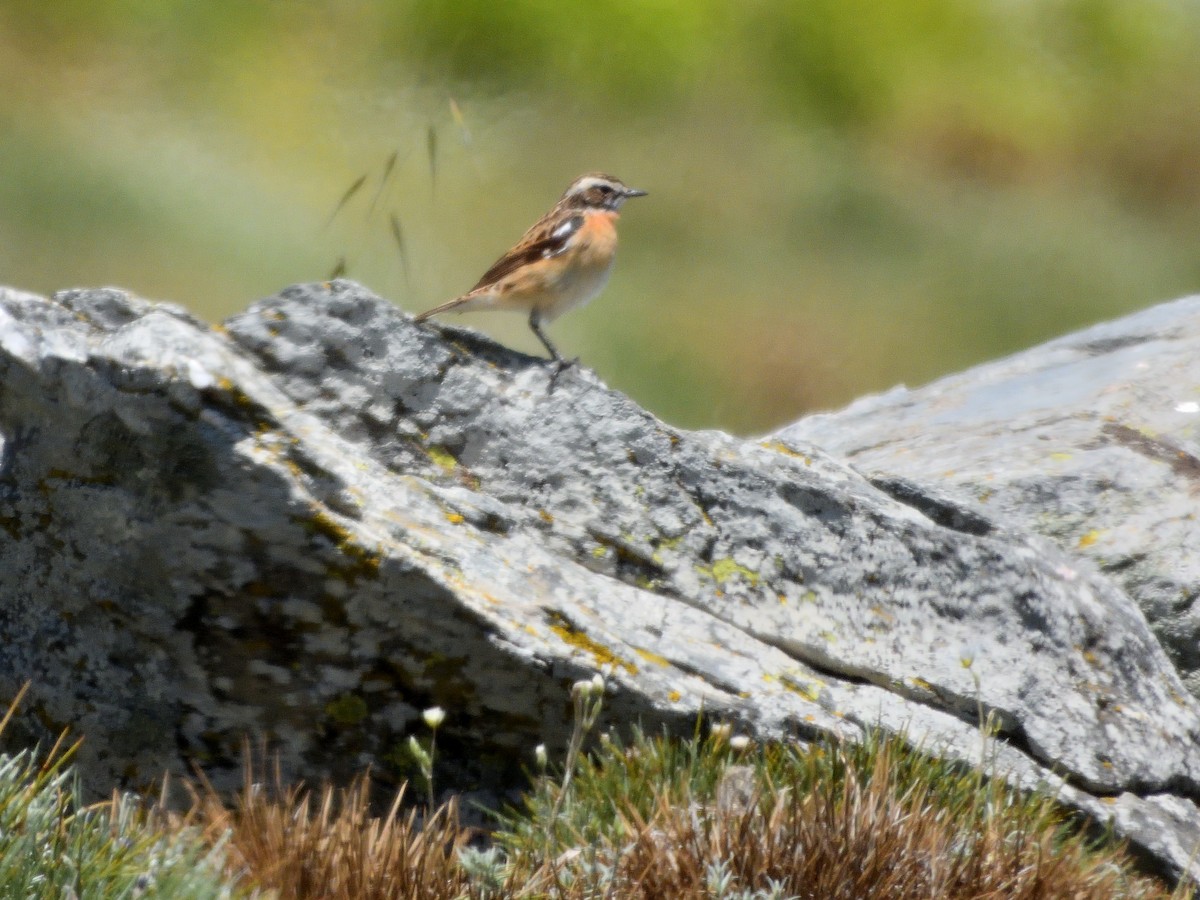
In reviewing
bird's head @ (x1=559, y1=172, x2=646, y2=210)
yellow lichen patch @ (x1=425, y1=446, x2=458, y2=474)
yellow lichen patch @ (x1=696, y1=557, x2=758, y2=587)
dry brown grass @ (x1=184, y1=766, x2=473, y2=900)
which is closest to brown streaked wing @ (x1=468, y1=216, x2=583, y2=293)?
bird's head @ (x1=559, y1=172, x2=646, y2=210)

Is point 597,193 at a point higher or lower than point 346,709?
higher

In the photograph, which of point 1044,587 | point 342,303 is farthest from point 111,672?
point 1044,587

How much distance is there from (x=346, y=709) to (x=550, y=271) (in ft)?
11.0

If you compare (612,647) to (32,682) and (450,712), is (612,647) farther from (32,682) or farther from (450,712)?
(32,682)

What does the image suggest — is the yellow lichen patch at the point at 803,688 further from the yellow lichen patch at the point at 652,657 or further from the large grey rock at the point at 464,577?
the yellow lichen patch at the point at 652,657

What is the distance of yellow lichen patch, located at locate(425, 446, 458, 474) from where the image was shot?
575 centimetres

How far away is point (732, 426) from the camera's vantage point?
13.9m

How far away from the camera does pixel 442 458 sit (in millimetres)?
5773


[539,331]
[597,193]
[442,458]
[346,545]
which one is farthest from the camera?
[597,193]

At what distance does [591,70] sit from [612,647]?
46.4 ft

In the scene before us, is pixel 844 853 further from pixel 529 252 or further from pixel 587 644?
pixel 529 252

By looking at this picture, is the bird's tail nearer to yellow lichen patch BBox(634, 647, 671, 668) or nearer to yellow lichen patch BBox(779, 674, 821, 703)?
yellow lichen patch BBox(634, 647, 671, 668)

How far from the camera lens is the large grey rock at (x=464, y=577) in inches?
191

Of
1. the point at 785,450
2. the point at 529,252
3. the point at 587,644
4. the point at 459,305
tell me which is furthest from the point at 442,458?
the point at 529,252
